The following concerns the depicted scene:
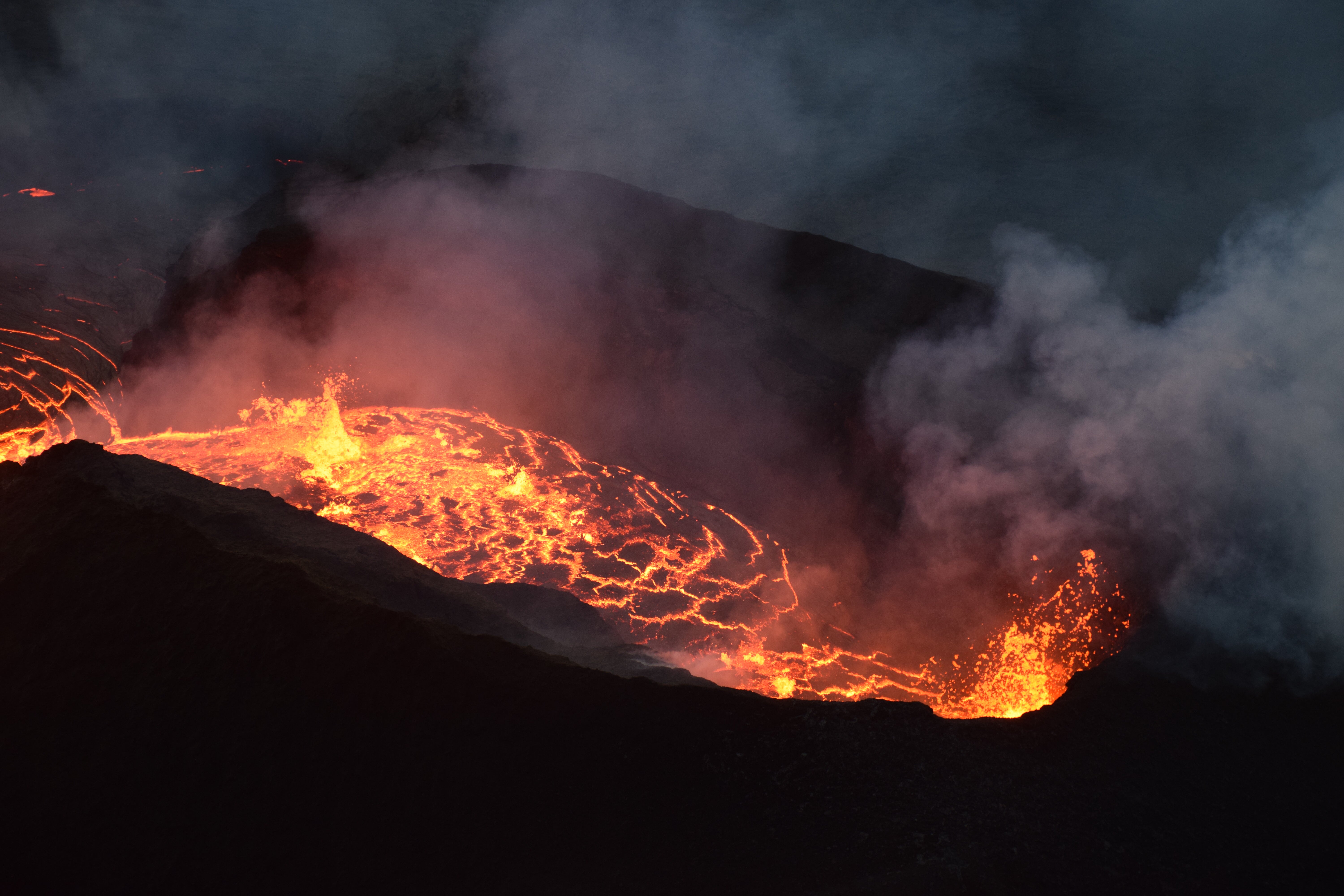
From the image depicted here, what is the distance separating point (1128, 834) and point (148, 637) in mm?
5939

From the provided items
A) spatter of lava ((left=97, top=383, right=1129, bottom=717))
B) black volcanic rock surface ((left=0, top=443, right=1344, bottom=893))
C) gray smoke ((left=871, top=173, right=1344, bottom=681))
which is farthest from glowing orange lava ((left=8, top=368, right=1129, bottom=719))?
black volcanic rock surface ((left=0, top=443, right=1344, bottom=893))

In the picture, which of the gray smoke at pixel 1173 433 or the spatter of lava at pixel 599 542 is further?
the spatter of lava at pixel 599 542

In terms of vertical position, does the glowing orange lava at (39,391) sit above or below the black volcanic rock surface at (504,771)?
above

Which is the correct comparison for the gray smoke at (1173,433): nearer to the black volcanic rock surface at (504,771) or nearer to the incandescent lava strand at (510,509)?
the black volcanic rock surface at (504,771)

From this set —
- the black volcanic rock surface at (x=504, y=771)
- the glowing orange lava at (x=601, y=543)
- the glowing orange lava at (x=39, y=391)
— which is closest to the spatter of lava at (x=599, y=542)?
the glowing orange lava at (x=601, y=543)

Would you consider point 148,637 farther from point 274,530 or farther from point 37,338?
point 37,338

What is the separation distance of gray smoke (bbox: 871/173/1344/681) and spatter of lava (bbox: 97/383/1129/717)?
2.46 ft

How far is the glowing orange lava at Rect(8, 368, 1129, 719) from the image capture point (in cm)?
791

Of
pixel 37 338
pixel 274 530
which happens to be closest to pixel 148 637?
pixel 274 530

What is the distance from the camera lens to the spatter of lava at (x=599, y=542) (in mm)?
7926

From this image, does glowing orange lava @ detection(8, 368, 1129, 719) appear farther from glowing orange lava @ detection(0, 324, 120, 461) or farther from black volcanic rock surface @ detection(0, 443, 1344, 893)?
black volcanic rock surface @ detection(0, 443, 1344, 893)

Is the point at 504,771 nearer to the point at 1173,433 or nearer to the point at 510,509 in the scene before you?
the point at 510,509

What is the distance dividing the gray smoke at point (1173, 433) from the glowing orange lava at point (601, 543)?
0.74m

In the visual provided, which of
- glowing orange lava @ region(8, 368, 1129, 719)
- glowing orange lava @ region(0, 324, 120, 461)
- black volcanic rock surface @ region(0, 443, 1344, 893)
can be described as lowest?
black volcanic rock surface @ region(0, 443, 1344, 893)
